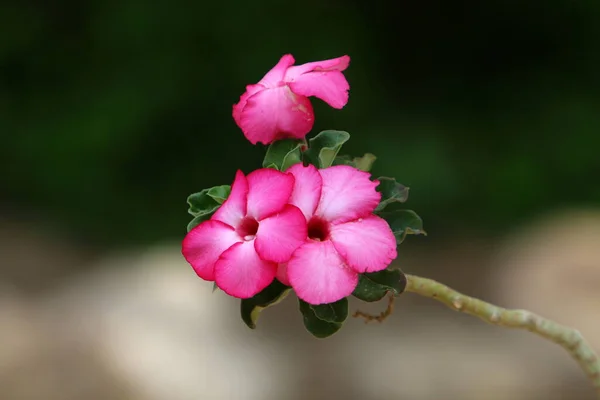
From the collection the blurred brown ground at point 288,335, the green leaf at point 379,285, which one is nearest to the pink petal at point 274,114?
the green leaf at point 379,285

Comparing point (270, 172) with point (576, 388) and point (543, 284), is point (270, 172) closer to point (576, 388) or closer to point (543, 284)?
point (576, 388)

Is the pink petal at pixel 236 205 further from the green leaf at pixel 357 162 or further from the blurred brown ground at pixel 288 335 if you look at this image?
the blurred brown ground at pixel 288 335

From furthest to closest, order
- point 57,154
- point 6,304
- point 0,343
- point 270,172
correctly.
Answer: point 57,154 → point 6,304 → point 0,343 → point 270,172

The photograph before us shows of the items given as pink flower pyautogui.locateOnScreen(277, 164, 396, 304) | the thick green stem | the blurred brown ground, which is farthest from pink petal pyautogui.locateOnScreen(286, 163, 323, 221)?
the blurred brown ground

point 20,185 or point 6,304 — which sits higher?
point 20,185

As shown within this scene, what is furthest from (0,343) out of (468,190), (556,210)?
(556,210)
